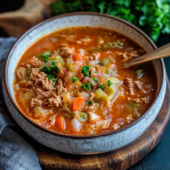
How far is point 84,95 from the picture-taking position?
342cm

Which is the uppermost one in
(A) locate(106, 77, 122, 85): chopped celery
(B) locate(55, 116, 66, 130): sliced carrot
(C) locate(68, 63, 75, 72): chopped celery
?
(A) locate(106, 77, 122, 85): chopped celery

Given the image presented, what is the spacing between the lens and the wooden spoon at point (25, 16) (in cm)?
521

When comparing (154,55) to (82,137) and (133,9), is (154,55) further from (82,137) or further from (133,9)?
(133,9)

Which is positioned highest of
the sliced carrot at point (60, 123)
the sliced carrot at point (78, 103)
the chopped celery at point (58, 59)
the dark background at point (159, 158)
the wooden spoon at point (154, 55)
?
the wooden spoon at point (154, 55)

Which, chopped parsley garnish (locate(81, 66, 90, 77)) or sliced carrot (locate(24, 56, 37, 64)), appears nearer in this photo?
chopped parsley garnish (locate(81, 66, 90, 77))

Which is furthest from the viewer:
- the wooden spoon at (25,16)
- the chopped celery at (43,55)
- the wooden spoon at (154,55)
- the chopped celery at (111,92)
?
the wooden spoon at (25,16)

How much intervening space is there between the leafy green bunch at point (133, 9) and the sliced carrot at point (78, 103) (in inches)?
105

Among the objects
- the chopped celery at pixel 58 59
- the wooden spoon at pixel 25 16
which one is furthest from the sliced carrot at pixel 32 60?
the wooden spoon at pixel 25 16

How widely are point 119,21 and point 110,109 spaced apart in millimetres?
1878

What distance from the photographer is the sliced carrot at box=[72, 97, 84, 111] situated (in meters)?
3.30

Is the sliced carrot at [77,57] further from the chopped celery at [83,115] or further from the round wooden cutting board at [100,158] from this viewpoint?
the round wooden cutting board at [100,158]

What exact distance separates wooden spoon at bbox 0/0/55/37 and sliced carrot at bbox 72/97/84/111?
9.31ft

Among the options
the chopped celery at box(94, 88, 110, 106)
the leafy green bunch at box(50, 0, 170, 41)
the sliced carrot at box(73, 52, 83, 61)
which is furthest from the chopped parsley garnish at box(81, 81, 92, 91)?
the leafy green bunch at box(50, 0, 170, 41)

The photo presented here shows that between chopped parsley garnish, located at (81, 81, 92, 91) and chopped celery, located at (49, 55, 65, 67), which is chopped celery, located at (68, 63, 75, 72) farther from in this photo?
chopped parsley garnish, located at (81, 81, 92, 91)
